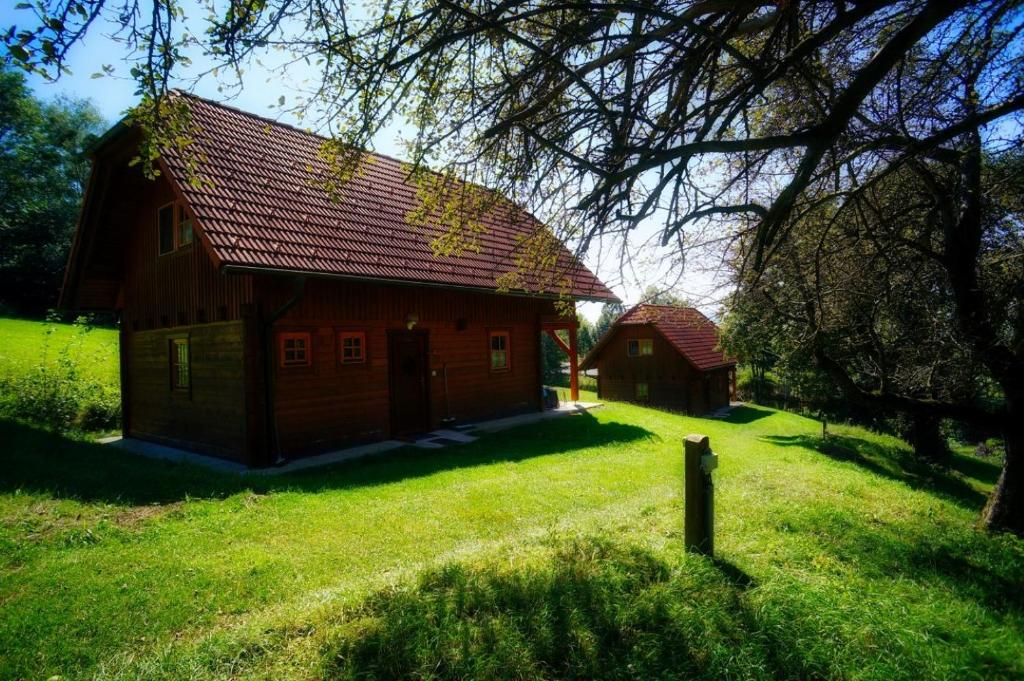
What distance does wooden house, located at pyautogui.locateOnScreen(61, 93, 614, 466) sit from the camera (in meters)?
9.27

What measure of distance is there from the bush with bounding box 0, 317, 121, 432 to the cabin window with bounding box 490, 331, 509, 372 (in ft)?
32.9

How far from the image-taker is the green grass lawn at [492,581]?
291 cm

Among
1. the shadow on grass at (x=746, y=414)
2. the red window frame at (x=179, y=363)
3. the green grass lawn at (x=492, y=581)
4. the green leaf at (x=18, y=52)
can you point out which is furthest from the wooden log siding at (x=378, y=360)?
the shadow on grass at (x=746, y=414)

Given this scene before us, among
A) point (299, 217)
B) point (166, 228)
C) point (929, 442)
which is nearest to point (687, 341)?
point (929, 442)

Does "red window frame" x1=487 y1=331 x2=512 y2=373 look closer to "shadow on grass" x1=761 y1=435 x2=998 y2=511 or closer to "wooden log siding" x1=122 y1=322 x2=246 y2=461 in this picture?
"wooden log siding" x1=122 y1=322 x2=246 y2=461

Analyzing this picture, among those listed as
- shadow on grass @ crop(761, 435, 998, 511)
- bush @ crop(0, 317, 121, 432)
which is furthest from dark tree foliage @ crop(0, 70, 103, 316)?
shadow on grass @ crop(761, 435, 998, 511)

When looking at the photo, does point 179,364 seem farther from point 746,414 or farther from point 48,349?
point 746,414

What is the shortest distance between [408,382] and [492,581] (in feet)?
27.5

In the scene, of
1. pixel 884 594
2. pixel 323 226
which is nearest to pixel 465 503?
pixel 884 594

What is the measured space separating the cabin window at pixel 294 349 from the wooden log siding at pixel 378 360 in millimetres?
123

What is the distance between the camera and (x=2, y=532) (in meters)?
5.20

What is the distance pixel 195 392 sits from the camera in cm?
1073

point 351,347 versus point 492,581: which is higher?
point 351,347

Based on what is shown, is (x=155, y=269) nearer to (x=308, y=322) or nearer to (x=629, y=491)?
(x=308, y=322)
